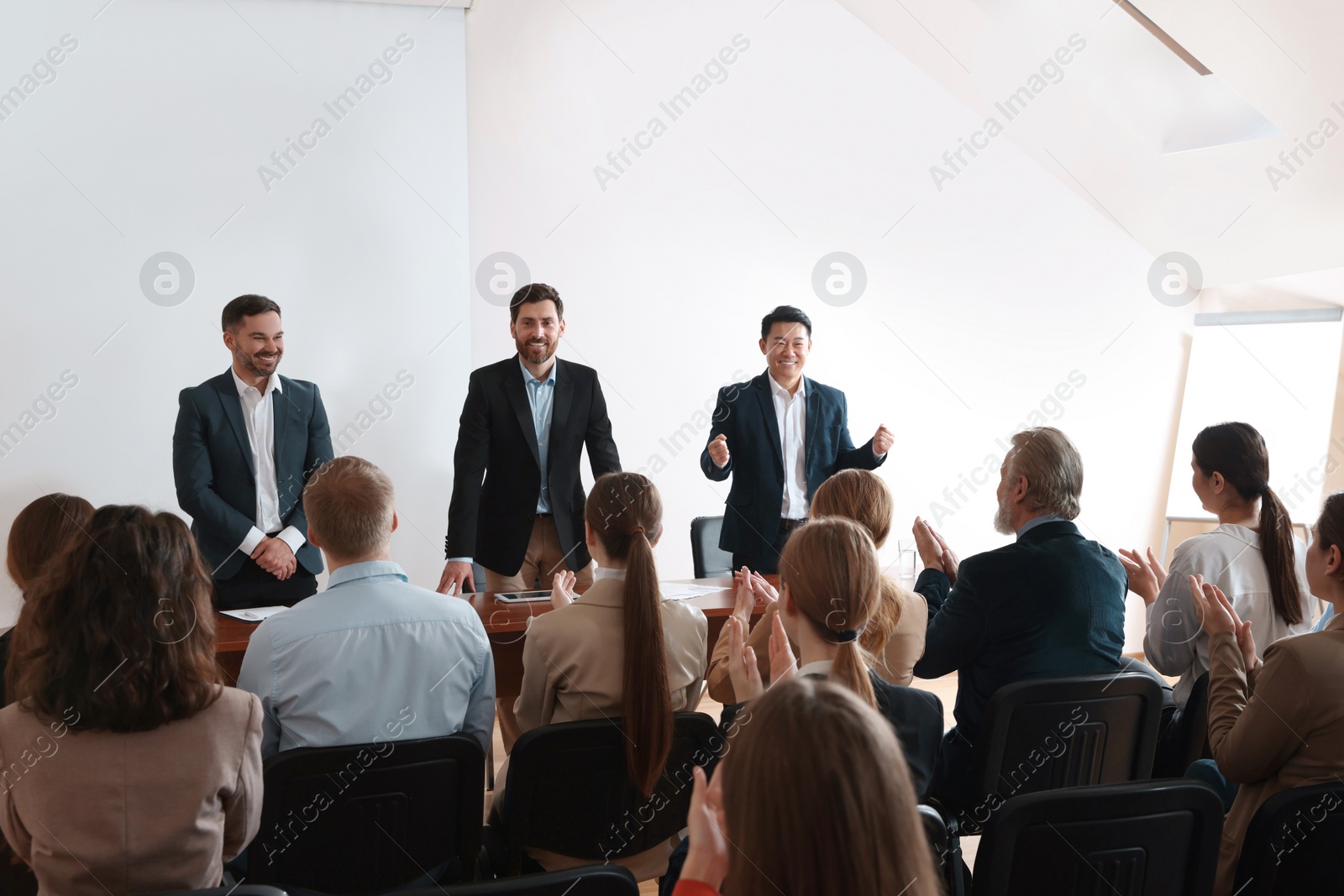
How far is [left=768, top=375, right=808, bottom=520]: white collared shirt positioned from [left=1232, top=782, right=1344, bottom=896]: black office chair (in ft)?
7.71

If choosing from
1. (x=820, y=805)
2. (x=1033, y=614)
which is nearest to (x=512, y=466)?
(x=1033, y=614)

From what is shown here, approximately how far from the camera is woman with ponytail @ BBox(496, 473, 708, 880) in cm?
188

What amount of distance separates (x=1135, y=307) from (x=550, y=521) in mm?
3693

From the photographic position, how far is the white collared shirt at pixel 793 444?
12.8 feet

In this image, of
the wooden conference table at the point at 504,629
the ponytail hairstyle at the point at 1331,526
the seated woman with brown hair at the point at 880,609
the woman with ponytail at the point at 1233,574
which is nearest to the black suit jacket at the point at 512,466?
the wooden conference table at the point at 504,629

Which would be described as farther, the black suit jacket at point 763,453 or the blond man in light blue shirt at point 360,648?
the black suit jacket at point 763,453

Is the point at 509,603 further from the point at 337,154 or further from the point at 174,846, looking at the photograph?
the point at 337,154

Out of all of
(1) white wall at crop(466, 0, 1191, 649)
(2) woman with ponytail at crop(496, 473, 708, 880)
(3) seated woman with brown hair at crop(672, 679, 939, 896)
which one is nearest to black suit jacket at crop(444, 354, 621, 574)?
(1) white wall at crop(466, 0, 1191, 649)

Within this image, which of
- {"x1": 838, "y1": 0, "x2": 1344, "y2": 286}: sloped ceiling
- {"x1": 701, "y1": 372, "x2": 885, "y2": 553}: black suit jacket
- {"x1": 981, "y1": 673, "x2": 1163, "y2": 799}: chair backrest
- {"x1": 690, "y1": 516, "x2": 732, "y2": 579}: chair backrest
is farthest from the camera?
{"x1": 690, "y1": 516, "x2": 732, "y2": 579}: chair backrest

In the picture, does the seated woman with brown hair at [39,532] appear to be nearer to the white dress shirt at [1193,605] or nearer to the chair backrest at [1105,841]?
the chair backrest at [1105,841]

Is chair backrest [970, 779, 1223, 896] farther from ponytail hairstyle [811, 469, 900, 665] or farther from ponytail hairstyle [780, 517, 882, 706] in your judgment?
ponytail hairstyle [811, 469, 900, 665]

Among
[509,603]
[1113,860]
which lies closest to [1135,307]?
[509,603]

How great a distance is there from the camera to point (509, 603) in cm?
291

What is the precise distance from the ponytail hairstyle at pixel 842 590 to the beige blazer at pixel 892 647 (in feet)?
1.58
